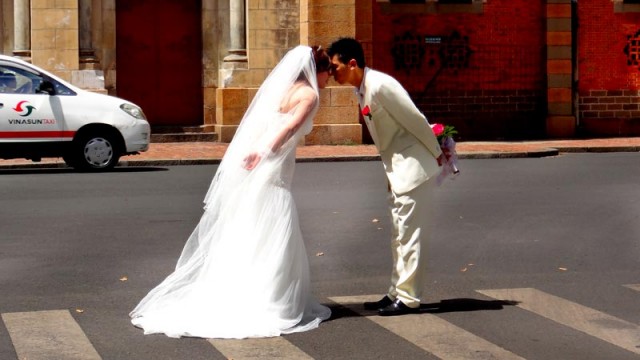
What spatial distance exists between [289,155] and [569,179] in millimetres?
11897

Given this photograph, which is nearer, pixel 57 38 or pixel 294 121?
pixel 294 121

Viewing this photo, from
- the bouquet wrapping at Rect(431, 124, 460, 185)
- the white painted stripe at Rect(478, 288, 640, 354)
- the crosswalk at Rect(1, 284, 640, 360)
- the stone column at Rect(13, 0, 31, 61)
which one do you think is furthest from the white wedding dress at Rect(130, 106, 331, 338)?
the stone column at Rect(13, 0, 31, 61)

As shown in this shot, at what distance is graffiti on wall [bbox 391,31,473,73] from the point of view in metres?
30.2

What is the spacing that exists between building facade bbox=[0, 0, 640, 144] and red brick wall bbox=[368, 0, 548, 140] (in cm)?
2

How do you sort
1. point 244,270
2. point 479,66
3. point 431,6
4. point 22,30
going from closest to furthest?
point 244,270 → point 22,30 → point 431,6 → point 479,66

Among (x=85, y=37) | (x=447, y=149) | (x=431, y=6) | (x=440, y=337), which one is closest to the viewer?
(x=440, y=337)

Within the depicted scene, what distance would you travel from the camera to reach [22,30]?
27969 millimetres

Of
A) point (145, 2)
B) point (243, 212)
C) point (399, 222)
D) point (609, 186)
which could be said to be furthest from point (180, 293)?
point (145, 2)

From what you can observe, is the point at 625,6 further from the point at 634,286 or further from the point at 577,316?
the point at 577,316

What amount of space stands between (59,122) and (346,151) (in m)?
6.92

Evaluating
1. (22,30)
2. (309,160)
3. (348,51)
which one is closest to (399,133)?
(348,51)

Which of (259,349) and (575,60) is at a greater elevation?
(575,60)

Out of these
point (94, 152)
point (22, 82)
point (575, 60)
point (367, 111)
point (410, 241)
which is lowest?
point (94, 152)

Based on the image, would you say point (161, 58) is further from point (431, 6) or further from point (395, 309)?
point (395, 309)
